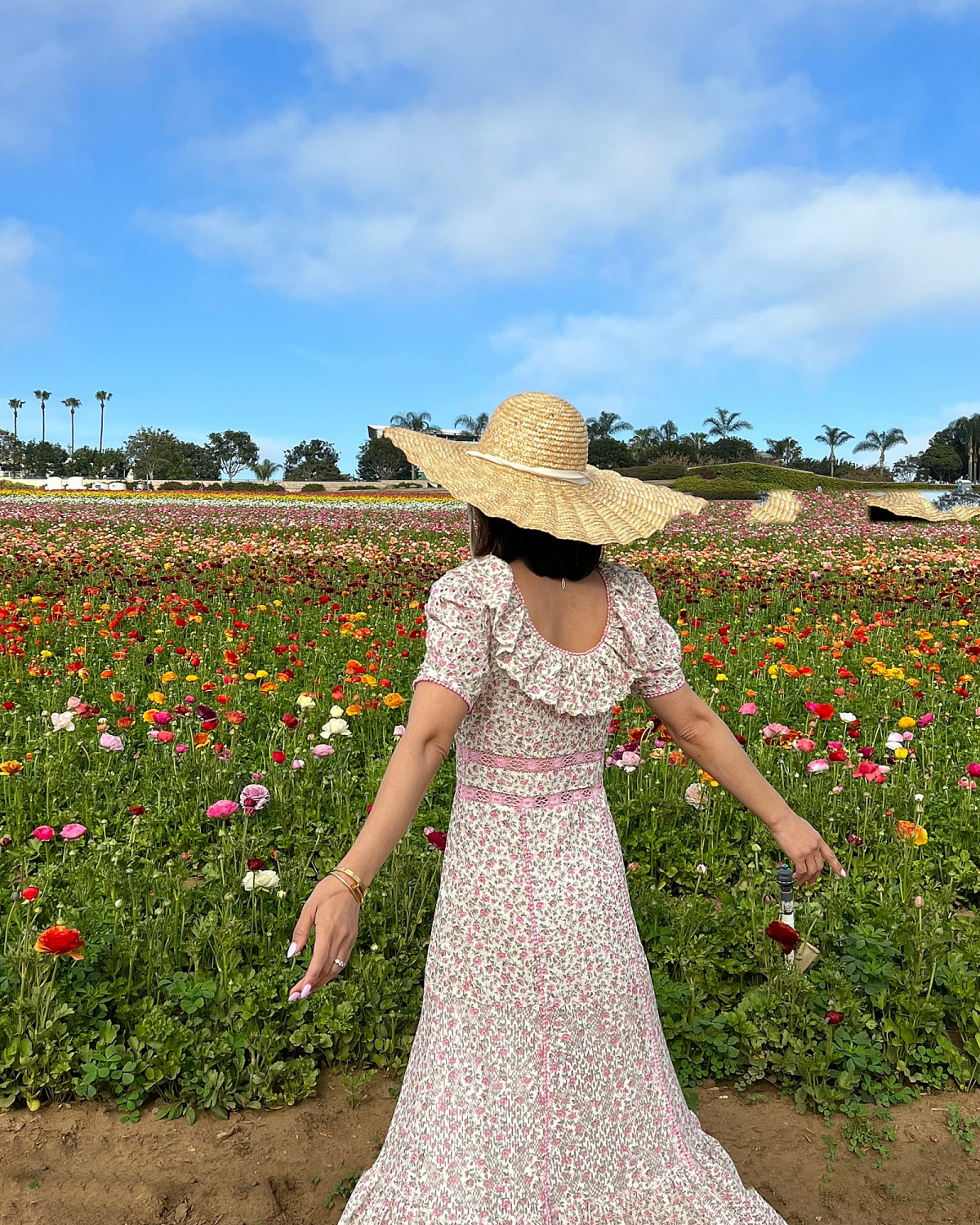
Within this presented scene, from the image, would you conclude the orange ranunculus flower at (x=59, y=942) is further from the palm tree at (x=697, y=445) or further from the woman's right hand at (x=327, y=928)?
the palm tree at (x=697, y=445)

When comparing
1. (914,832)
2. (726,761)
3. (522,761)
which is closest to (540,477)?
(522,761)

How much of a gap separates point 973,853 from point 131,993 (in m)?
3.41

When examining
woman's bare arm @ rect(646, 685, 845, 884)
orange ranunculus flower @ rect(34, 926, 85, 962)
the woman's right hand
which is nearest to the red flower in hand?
woman's bare arm @ rect(646, 685, 845, 884)

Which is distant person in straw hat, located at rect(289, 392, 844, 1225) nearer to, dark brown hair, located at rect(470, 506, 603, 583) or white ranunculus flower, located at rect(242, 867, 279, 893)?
dark brown hair, located at rect(470, 506, 603, 583)

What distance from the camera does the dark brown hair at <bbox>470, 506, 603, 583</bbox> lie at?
2004 mm

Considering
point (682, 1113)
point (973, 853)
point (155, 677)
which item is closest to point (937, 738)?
point (973, 853)

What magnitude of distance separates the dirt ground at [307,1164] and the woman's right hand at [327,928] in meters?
1.15

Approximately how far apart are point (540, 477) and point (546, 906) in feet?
2.99

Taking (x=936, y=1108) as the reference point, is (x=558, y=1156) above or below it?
above

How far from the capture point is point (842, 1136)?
107 inches

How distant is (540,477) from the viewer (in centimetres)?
205

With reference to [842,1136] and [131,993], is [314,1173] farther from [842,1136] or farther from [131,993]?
[842,1136]

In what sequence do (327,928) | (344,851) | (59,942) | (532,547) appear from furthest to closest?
1. (344,851)
2. (59,942)
3. (532,547)
4. (327,928)

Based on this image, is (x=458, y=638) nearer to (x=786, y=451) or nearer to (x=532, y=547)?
(x=532, y=547)
